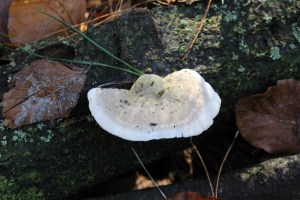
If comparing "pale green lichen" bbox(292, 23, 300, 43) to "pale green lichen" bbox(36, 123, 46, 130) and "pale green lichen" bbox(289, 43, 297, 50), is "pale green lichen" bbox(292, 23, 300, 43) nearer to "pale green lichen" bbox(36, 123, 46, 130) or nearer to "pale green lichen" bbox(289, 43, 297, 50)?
"pale green lichen" bbox(289, 43, 297, 50)

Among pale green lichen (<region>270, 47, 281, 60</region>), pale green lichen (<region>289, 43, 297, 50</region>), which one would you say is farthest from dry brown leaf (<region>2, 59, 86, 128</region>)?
pale green lichen (<region>289, 43, 297, 50</region>)

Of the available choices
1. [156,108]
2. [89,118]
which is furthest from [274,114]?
[89,118]

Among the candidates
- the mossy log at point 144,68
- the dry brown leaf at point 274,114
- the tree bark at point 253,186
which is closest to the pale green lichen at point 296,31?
the mossy log at point 144,68

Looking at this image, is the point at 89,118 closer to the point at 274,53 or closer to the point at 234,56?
the point at 234,56

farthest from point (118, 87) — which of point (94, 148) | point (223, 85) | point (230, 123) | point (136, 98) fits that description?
point (230, 123)

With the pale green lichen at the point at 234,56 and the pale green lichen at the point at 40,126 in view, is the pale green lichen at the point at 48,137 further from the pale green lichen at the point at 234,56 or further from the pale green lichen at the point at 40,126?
the pale green lichen at the point at 234,56

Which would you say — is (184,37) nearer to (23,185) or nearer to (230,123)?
(230,123)

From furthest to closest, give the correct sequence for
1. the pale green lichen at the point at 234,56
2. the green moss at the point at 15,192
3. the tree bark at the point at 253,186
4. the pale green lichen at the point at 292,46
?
the pale green lichen at the point at 292,46, the pale green lichen at the point at 234,56, the tree bark at the point at 253,186, the green moss at the point at 15,192
